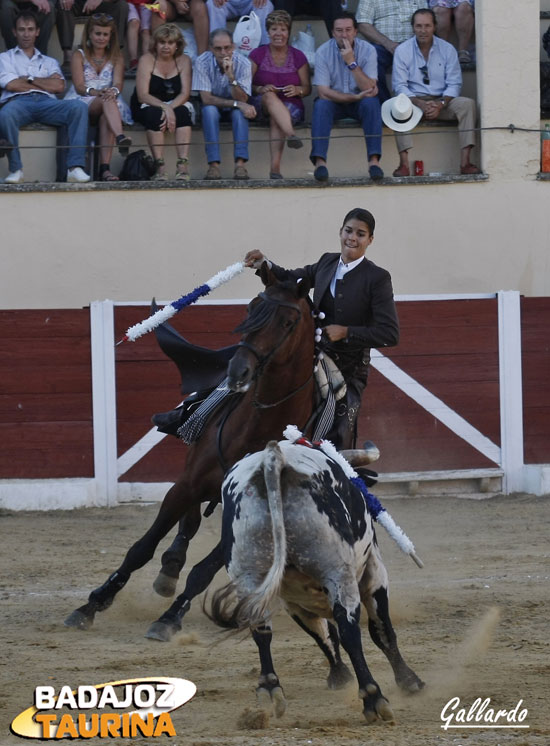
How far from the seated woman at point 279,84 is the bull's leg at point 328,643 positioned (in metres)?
5.84

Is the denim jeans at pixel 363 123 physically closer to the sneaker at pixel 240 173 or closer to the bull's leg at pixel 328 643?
the sneaker at pixel 240 173

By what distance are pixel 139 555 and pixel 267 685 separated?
55.8 inches

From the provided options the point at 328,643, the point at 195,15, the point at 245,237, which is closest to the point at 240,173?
the point at 245,237

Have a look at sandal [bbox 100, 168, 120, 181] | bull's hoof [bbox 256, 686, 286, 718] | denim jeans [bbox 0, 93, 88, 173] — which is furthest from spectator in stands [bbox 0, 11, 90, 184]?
bull's hoof [bbox 256, 686, 286, 718]

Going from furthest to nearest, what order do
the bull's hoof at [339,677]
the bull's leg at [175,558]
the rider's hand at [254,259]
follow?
the bull's leg at [175,558]
the rider's hand at [254,259]
the bull's hoof at [339,677]

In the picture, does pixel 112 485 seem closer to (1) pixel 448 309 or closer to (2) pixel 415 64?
(1) pixel 448 309

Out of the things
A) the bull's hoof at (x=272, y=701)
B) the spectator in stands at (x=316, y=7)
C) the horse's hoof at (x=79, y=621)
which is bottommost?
the horse's hoof at (x=79, y=621)

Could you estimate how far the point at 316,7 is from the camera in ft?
33.1

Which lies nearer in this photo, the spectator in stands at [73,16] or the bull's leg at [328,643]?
the bull's leg at [328,643]

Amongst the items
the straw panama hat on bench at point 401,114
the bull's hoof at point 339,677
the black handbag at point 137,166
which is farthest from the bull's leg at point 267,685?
the straw panama hat on bench at point 401,114

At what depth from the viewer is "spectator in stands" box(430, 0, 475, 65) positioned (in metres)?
9.85

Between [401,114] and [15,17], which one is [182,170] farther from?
[15,17]

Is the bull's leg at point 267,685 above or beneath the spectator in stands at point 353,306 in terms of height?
beneath

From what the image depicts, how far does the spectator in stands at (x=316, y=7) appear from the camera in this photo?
32.3ft
